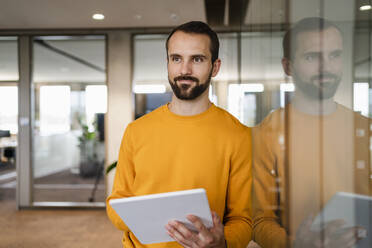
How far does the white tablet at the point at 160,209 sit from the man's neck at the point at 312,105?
288mm

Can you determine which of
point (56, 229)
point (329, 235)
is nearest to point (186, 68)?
point (329, 235)

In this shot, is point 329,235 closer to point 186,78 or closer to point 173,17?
point 186,78

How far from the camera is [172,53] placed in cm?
106

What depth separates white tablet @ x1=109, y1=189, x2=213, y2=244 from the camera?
2.49 ft

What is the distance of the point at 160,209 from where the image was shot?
0.80 m

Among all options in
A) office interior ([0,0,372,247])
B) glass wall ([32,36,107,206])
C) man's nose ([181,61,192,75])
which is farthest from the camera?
glass wall ([32,36,107,206])

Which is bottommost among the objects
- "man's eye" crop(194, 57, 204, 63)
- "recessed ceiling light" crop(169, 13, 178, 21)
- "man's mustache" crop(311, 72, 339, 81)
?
"man's mustache" crop(311, 72, 339, 81)

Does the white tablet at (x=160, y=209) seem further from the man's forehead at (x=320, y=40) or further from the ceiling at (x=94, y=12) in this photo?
the ceiling at (x=94, y=12)

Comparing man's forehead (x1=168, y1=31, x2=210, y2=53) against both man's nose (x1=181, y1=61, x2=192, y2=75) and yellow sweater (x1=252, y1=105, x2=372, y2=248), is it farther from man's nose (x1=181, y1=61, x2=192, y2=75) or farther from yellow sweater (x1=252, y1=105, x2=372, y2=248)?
yellow sweater (x1=252, y1=105, x2=372, y2=248)

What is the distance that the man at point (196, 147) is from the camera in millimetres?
1048

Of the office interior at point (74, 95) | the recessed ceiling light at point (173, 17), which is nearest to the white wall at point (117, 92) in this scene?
the office interior at point (74, 95)

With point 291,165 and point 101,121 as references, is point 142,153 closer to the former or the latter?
point 291,165

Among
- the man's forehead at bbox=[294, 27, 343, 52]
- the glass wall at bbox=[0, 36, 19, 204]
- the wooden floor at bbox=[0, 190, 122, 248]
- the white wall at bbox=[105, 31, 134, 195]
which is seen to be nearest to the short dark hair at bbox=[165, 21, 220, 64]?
the man's forehead at bbox=[294, 27, 343, 52]

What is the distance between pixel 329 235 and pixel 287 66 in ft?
1.06
